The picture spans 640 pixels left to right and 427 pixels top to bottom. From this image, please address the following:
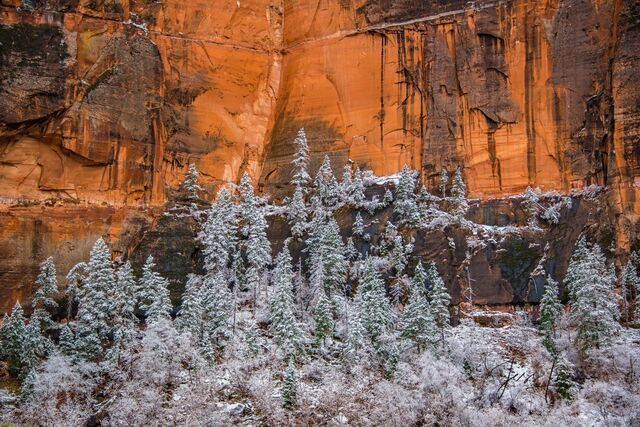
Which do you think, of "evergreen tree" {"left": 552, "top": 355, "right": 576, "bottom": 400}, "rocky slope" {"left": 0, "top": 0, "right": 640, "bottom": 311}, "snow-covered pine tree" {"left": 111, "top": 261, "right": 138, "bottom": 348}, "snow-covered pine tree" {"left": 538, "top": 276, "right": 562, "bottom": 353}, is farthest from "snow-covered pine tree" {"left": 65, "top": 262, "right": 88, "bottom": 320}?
"evergreen tree" {"left": 552, "top": 355, "right": 576, "bottom": 400}

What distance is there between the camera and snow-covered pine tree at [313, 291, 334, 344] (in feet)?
187

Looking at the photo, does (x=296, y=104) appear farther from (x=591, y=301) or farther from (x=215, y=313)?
(x=591, y=301)

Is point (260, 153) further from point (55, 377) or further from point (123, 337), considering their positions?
point (55, 377)

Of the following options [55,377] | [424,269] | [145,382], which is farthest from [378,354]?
[55,377]

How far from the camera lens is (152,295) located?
6025 cm

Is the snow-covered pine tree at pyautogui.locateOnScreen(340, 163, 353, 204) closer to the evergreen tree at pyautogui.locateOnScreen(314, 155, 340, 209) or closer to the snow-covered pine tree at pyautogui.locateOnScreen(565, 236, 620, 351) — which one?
the evergreen tree at pyautogui.locateOnScreen(314, 155, 340, 209)

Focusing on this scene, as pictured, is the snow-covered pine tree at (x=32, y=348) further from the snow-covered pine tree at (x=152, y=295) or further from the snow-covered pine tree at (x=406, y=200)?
the snow-covered pine tree at (x=406, y=200)

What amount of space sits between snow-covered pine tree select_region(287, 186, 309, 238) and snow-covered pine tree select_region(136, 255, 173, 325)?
10436 mm

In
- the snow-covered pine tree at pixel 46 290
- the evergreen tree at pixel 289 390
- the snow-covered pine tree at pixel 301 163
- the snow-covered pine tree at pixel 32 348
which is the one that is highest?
the snow-covered pine tree at pixel 301 163

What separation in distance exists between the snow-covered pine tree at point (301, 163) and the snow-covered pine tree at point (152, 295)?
1487 centimetres

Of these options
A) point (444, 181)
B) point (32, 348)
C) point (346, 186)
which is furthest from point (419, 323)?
point (32, 348)

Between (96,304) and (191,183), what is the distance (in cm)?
1603

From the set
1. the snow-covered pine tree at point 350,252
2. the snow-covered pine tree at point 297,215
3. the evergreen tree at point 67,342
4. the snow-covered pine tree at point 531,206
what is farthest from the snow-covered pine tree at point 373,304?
the evergreen tree at point 67,342

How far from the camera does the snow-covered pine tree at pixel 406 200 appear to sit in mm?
64875
